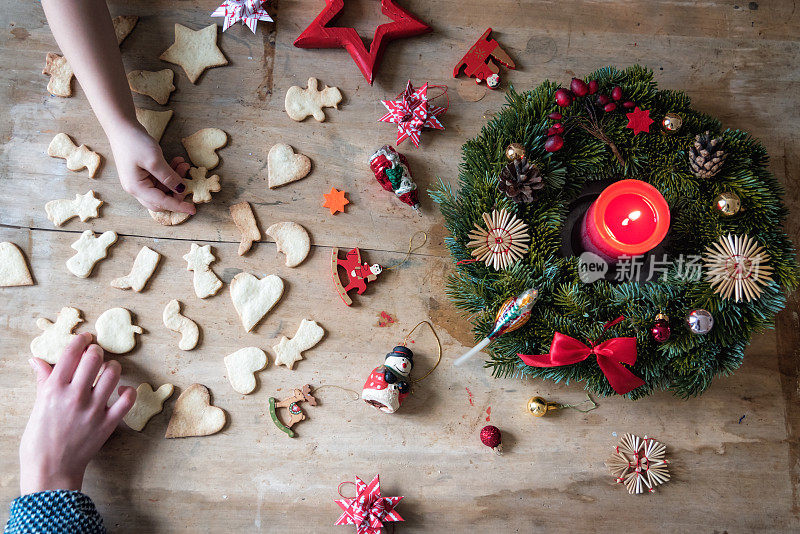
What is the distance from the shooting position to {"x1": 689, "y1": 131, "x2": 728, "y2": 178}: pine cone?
81 centimetres

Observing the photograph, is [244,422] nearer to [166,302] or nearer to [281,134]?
[166,302]

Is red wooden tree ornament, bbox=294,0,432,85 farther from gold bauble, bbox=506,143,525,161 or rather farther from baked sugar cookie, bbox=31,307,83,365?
baked sugar cookie, bbox=31,307,83,365

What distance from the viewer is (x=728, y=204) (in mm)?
805

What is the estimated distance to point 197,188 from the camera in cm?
99

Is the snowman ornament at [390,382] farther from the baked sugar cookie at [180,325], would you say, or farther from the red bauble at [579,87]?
the red bauble at [579,87]

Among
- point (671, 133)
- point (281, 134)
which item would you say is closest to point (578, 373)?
point (671, 133)

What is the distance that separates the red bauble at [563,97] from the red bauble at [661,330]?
1.21 ft

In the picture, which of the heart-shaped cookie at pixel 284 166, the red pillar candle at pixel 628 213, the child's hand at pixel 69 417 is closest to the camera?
the red pillar candle at pixel 628 213

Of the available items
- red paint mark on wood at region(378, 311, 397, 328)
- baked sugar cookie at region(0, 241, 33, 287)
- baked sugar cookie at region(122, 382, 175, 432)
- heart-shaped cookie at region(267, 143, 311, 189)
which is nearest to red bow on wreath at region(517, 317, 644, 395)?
red paint mark on wood at region(378, 311, 397, 328)

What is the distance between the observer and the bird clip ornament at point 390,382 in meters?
0.90

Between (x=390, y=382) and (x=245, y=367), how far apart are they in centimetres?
27

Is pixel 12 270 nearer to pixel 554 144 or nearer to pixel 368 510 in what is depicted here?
pixel 368 510

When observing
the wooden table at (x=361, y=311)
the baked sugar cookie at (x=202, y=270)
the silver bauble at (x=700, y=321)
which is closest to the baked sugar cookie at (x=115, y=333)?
the wooden table at (x=361, y=311)

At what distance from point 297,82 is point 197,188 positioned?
283 mm
